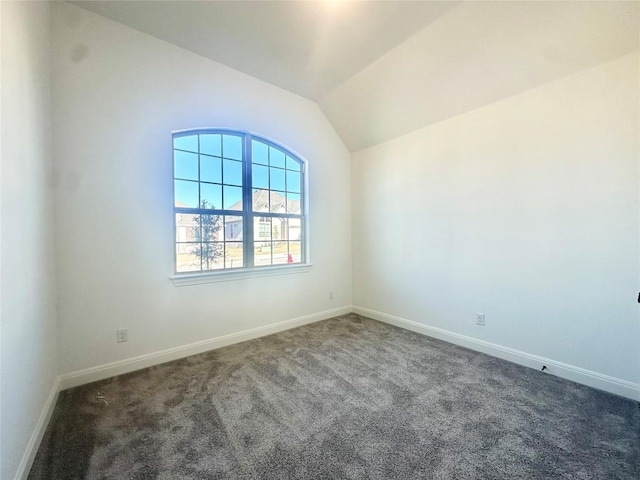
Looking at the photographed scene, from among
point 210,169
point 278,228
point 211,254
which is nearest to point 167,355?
point 211,254

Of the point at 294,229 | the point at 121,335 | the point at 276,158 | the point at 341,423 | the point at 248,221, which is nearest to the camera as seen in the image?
the point at 341,423

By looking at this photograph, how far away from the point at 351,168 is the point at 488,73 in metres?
2.13

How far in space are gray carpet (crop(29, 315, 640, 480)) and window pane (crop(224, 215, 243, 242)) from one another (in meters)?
1.35

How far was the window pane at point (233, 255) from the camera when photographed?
318 centimetres

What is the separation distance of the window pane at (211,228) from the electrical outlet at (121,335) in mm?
1114

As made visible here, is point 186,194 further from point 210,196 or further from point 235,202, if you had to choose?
point 235,202

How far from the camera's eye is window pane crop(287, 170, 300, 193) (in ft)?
12.2

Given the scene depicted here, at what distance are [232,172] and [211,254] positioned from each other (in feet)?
3.28

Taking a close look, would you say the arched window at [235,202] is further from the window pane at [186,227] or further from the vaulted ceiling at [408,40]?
the vaulted ceiling at [408,40]

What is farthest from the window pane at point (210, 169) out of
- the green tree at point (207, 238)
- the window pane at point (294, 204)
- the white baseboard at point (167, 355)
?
the white baseboard at point (167, 355)

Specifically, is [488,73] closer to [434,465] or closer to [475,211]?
[475,211]

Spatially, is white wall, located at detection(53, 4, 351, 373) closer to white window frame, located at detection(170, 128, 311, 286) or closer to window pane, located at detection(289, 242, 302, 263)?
white window frame, located at detection(170, 128, 311, 286)

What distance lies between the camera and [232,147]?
320 cm

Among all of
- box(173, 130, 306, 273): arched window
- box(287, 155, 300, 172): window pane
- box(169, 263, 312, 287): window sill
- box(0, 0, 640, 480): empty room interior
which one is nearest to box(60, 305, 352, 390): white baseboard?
box(0, 0, 640, 480): empty room interior
